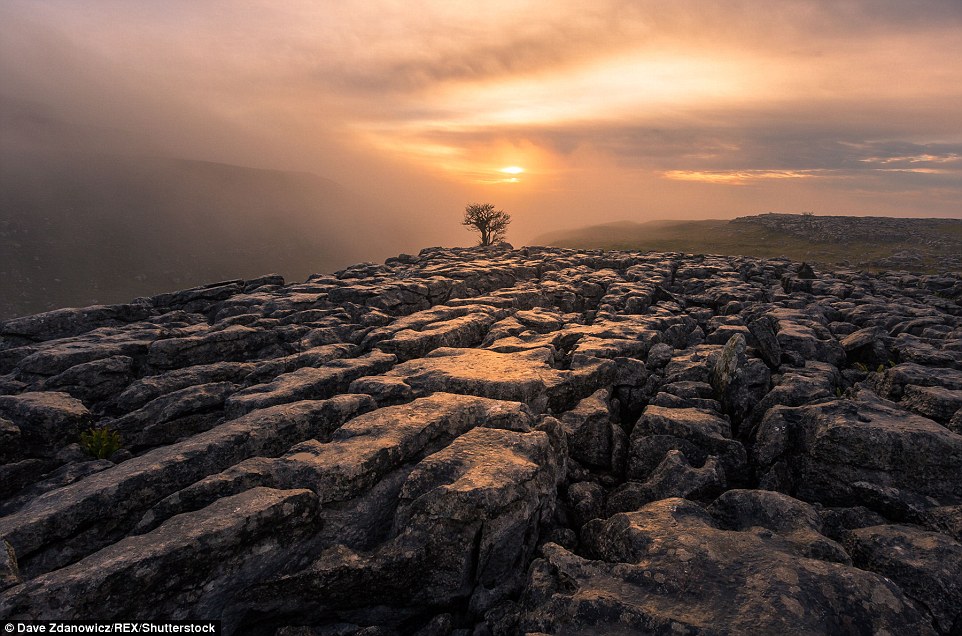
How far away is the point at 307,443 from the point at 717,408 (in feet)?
60.5

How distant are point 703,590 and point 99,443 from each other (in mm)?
23231

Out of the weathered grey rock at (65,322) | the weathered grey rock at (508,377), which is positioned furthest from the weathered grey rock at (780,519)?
the weathered grey rock at (65,322)

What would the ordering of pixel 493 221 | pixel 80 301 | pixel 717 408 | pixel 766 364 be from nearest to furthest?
pixel 717 408
pixel 766 364
pixel 493 221
pixel 80 301

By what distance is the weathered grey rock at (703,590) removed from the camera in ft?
29.3

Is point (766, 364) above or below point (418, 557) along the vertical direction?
above

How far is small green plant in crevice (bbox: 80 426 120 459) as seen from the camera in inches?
694

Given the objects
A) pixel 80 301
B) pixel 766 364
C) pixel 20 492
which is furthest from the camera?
pixel 80 301

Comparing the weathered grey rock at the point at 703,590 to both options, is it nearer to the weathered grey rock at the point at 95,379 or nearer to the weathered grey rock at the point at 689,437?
the weathered grey rock at the point at 689,437

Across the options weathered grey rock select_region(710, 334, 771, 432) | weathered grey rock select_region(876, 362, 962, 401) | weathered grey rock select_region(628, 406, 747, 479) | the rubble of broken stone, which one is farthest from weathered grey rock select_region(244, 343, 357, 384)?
weathered grey rock select_region(876, 362, 962, 401)

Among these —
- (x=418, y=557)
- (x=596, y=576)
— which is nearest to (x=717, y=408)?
(x=596, y=576)

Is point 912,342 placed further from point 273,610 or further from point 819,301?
Result: point 273,610

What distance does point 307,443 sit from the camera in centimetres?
1527

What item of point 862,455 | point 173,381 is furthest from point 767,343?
point 173,381

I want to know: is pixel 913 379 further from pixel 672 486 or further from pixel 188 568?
pixel 188 568
